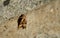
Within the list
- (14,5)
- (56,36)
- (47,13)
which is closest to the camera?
(56,36)

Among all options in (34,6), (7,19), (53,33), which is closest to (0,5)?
(7,19)

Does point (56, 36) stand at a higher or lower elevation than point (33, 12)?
lower

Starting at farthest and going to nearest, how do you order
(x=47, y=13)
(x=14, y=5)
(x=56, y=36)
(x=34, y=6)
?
(x=14, y=5), (x=34, y=6), (x=47, y=13), (x=56, y=36)

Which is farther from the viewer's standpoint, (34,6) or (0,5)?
(0,5)

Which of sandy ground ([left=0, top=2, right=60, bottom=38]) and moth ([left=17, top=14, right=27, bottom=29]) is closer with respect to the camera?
sandy ground ([left=0, top=2, right=60, bottom=38])

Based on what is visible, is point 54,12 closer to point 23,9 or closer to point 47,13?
point 47,13

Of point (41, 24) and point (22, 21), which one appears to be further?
point (22, 21)

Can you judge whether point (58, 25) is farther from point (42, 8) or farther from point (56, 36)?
point (42, 8)

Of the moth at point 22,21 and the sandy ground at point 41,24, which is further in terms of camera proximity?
the moth at point 22,21
